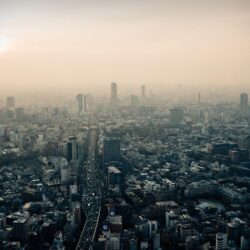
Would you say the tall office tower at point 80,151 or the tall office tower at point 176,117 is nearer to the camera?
the tall office tower at point 80,151

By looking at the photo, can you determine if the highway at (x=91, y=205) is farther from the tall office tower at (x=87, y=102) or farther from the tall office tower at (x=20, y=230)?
the tall office tower at (x=87, y=102)

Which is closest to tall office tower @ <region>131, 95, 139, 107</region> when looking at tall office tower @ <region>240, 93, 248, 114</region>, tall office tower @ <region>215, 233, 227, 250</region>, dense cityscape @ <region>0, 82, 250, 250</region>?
dense cityscape @ <region>0, 82, 250, 250</region>

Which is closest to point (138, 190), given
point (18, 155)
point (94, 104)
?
point (18, 155)

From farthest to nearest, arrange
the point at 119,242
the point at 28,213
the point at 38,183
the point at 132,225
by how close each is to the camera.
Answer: the point at 38,183, the point at 28,213, the point at 132,225, the point at 119,242

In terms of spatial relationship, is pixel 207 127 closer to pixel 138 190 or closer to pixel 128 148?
pixel 128 148

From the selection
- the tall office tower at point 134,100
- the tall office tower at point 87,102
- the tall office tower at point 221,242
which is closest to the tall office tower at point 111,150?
the tall office tower at point 221,242
